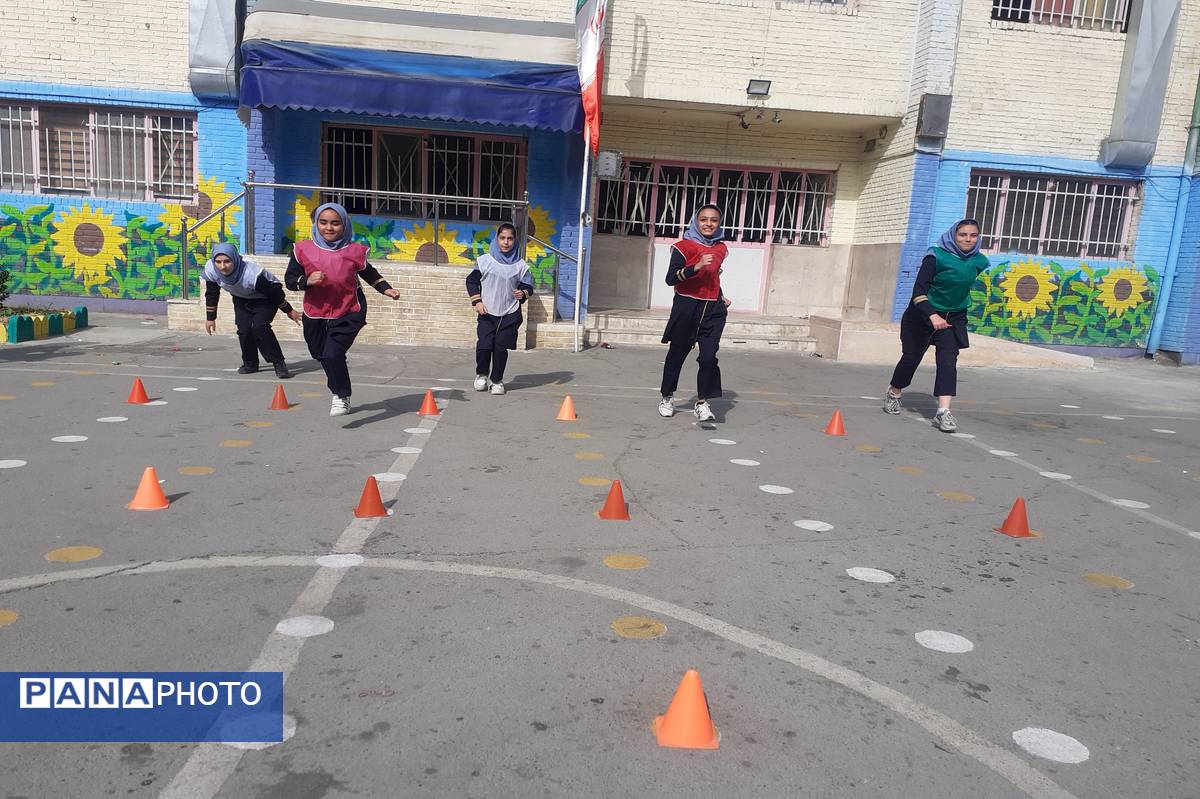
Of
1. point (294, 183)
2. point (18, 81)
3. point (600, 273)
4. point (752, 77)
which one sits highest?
point (752, 77)

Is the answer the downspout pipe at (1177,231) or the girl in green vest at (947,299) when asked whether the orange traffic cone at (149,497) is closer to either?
the girl in green vest at (947,299)

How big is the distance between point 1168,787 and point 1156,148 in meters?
15.1

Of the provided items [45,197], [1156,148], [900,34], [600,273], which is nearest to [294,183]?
[45,197]

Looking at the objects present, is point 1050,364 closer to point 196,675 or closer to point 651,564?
point 651,564

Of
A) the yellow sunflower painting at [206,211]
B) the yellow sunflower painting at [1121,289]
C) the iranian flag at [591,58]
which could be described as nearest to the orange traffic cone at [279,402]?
the iranian flag at [591,58]

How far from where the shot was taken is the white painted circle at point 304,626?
312 cm

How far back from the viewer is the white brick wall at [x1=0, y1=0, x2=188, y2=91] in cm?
1288

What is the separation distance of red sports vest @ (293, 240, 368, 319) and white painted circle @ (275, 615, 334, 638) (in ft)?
13.4

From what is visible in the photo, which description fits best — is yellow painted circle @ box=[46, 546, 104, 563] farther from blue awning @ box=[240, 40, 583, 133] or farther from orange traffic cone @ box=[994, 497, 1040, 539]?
blue awning @ box=[240, 40, 583, 133]

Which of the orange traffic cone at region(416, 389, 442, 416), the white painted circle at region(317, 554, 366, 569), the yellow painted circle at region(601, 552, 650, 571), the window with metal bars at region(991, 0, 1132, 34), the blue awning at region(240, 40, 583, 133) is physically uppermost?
the window with metal bars at region(991, 0, 1132, 34)

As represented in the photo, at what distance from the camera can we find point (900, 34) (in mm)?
13594

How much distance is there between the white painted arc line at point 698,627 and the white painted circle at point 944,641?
453 mm

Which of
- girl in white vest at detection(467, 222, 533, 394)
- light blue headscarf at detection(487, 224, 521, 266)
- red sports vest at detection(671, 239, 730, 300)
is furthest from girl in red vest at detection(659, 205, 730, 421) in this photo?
light blue headscarf at detection(487, 224, 521, 266)

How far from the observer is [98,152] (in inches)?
529
